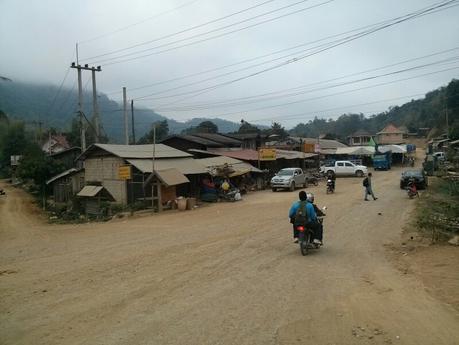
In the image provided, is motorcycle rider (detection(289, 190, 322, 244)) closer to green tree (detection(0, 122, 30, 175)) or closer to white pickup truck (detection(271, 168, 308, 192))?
white pickup truck (detection(271, 168, 308, 192))

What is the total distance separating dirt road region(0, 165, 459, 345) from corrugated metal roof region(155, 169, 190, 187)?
9637mm

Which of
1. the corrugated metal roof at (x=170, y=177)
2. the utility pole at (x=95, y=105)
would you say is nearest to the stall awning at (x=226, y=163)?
the corrugated metal roof at (x=170, y=177)

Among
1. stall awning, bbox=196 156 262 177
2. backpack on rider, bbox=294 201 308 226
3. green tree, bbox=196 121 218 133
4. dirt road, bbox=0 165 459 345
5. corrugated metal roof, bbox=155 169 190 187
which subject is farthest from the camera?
green tree, bbox=196 121 218 133

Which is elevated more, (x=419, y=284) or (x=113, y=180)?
(x=113, y=180)

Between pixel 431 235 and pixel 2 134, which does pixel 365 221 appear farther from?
pixel 2 134

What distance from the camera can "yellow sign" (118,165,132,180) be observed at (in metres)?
25.5

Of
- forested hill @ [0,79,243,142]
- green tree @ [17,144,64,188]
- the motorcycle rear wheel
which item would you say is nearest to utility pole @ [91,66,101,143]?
green tree @ [17,144,64,188]

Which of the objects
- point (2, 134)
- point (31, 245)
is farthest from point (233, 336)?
point (2, 134)

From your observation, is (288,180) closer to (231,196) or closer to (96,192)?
(231,196)

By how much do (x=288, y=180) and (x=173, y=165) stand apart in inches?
Answer: 360

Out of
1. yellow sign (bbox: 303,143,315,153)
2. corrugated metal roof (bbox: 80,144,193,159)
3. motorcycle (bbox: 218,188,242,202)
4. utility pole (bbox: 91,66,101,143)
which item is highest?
utility pole (bbox: 91,66,101,143)

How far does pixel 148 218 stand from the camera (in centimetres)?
2192

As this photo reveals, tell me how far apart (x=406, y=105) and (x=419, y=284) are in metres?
157

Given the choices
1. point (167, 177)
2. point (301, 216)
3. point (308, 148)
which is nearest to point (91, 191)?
point (167, 177)
